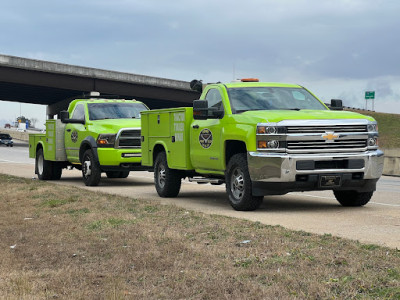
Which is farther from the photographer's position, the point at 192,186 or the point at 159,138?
the point at 192,186

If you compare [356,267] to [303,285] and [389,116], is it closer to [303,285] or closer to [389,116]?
[303,285]

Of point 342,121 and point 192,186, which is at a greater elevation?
point 342,121

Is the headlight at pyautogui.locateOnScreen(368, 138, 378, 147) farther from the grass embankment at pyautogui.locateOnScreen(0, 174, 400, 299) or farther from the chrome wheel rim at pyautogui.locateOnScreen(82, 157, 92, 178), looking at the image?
the chrome wheel rim at pyautogui.locateOnScreen(82, 157, 92, 178)

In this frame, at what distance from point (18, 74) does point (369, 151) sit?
59349 millimetres

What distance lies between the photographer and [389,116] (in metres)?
104

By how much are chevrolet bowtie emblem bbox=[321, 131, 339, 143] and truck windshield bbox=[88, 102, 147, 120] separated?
8608 millimetres

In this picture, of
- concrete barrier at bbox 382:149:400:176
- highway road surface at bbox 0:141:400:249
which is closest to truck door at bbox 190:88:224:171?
A: highway road surface at bbox 0:141:400:249

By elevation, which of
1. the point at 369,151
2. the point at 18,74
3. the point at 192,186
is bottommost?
the point at 192,186

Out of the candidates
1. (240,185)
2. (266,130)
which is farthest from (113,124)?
(266,130)

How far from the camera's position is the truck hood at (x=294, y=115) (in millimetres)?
11367

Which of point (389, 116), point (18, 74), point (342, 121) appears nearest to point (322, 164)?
point (342, 121)

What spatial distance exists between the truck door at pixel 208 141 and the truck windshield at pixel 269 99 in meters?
0.33

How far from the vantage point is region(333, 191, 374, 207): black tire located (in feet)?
41.7

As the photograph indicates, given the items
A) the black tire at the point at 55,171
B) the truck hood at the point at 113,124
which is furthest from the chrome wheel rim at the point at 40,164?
the truck hood at the point at 113,124
